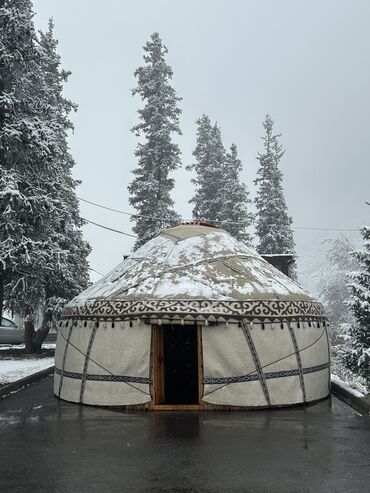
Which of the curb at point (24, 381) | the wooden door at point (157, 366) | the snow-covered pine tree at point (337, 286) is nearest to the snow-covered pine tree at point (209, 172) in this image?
the snow-covered pine tree at point (337, 286)

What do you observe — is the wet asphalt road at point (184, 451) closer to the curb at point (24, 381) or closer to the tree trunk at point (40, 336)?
the curb at point (24, 381)

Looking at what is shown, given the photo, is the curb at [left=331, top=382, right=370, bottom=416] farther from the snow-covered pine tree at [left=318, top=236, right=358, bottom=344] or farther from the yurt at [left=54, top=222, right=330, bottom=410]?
the snow-covered pine tree at [left=318, top=236, right=358, bottom=344]

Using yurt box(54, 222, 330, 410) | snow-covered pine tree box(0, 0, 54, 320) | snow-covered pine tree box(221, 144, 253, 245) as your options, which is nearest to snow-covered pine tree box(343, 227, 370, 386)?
yurt box(54, 222, 330, 410)

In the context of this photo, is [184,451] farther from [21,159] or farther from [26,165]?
[26,165]

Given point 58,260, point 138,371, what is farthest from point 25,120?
point 138,371

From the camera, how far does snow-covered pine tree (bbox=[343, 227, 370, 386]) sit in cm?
994

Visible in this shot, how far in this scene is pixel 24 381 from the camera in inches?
429

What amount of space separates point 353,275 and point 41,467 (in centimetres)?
726

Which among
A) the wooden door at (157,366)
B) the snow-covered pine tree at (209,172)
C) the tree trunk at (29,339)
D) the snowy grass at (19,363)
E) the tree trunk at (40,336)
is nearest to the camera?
the wooden door at (157,366)

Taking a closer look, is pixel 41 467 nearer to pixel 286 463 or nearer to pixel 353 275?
pixel 286 463

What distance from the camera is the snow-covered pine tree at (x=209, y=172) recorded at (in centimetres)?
2967

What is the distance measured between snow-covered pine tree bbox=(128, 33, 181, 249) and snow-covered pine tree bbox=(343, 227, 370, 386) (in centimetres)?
1389

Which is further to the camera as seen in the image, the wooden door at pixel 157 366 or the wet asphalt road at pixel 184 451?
the wooden door at pixel 157 366

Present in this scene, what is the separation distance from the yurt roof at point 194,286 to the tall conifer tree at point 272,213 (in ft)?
62.6
